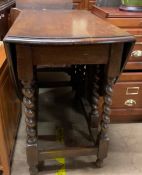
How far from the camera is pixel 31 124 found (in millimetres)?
1118

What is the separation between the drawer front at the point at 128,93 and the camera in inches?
62.2

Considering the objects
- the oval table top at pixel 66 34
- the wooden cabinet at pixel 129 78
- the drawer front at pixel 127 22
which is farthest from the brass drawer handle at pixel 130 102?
the oval table top at pixel 66 34

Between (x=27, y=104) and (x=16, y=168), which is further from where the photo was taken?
(x=16, y=168)

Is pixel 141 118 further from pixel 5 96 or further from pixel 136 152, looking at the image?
pixel 5 96

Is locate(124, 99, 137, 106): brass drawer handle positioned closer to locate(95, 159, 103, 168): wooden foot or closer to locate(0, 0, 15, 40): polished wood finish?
locate(95, 159, 103, 168): wooden foot

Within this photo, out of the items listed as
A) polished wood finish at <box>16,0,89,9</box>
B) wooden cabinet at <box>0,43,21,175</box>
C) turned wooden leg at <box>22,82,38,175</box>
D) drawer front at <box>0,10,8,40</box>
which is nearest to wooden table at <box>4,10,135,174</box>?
turned wooden leg at <box>22,82,38,175</box>

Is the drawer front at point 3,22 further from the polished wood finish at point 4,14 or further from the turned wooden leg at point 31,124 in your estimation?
the turned wooden leg at point 31,124

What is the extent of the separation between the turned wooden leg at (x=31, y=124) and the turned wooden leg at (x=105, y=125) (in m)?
0.36

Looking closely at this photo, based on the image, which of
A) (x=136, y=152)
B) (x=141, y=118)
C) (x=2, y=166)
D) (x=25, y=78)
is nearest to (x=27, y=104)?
(x=25, y=78)

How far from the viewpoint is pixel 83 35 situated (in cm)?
92

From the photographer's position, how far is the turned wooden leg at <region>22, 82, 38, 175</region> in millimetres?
1036

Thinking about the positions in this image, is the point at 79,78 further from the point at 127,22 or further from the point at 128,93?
the point at 127,22

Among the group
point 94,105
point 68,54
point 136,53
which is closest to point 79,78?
point 94,105

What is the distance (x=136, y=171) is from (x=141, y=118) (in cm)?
54
